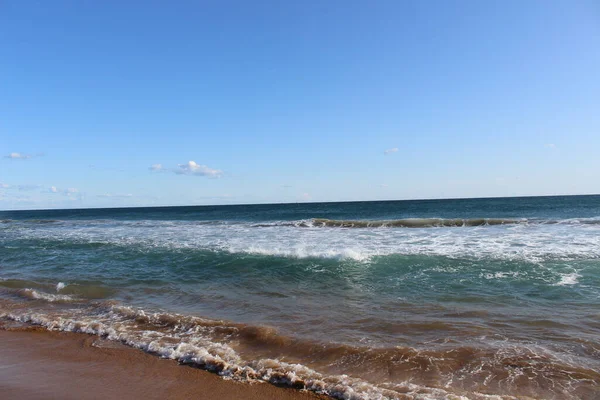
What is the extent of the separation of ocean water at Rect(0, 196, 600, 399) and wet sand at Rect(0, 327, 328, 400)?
0.24 meters

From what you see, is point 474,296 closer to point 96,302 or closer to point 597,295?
point 597,295

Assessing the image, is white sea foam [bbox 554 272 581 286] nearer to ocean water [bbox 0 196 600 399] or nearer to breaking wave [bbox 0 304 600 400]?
ocean water [bbox 0 196 600 399]

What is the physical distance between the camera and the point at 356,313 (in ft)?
23.3

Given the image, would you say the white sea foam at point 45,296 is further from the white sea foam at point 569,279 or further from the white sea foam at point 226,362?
the white sea foam at point 569,279

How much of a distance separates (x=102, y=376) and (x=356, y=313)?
4.49 m

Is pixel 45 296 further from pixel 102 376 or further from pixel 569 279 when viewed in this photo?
pixel 569 279

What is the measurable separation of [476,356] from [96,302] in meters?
8.17

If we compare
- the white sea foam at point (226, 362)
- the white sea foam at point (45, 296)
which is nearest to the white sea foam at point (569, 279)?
the white sea foam at point (226, 362)

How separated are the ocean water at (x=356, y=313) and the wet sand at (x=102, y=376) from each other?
0.79 ft

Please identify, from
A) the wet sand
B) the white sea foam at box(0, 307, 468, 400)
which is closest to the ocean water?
the white sea foam at box(0, 307, 468, 400)

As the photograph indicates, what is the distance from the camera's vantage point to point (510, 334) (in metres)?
5.81

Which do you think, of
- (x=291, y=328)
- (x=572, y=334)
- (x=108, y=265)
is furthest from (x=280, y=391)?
(x=108, y=265)

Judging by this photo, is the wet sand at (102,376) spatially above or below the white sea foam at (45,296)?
below

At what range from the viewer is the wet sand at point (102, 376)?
4379 millimetres
